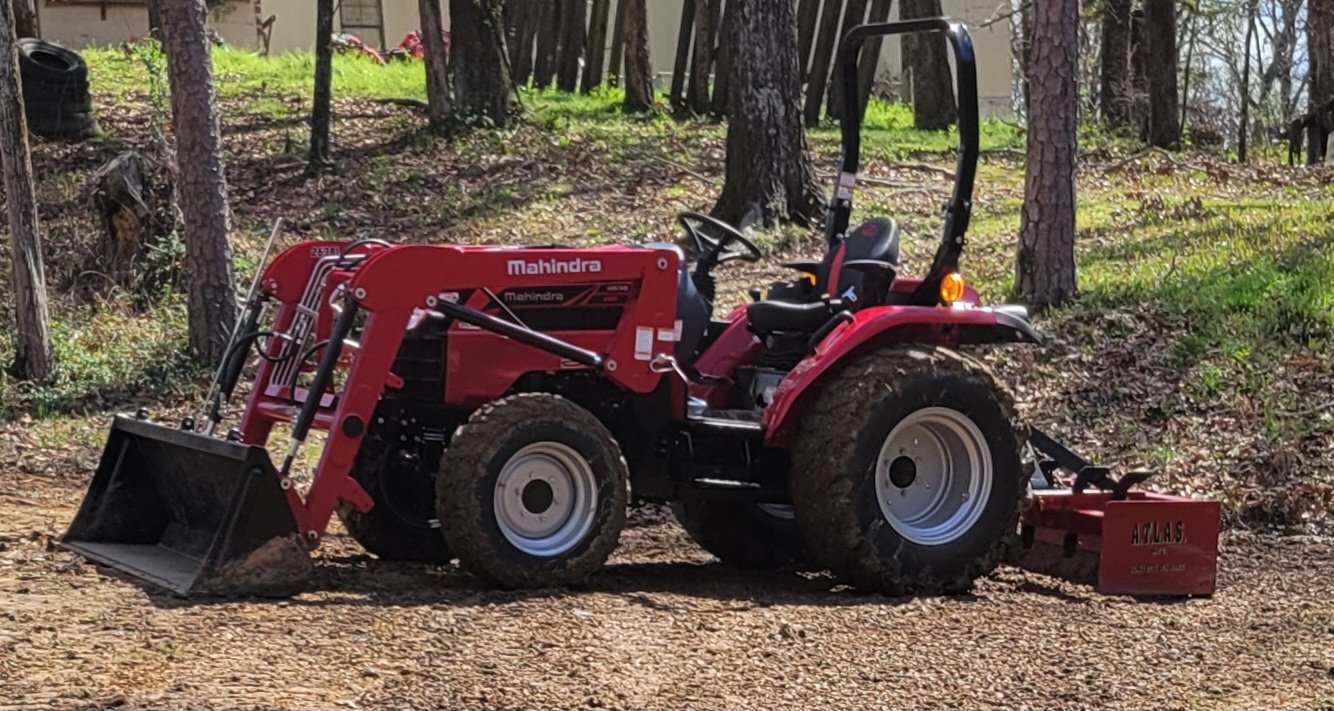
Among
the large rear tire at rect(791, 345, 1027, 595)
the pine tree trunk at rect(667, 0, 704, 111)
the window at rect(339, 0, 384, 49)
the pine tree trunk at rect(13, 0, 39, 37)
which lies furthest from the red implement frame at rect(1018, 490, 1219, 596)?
the window at rect(339, 0, 384, 49)

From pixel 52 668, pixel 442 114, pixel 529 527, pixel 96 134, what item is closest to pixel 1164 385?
pixel 529 527

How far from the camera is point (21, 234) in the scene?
1209 cm

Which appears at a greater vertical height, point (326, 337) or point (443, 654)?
point (326, 337)

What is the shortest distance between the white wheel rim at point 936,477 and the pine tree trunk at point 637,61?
15.5 metres

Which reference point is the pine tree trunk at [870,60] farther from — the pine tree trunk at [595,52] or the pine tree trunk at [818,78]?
the pine tree trunk at [595,52]

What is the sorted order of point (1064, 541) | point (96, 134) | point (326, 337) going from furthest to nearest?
point (96, 134) < point (1064, 541) < point (326, 337)

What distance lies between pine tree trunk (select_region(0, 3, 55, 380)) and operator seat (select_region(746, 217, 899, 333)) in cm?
630

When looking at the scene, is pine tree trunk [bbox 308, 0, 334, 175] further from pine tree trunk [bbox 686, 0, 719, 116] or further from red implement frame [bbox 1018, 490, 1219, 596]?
red implement frame [bbox 1018, 490, 1219, 596]

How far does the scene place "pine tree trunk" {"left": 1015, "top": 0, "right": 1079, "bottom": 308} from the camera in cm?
1198

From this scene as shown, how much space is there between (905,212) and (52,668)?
39.1 feet

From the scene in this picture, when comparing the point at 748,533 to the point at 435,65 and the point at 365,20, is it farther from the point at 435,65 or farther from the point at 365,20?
the point at 365,20

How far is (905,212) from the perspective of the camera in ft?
53.1

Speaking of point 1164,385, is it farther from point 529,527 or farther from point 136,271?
point 136,271

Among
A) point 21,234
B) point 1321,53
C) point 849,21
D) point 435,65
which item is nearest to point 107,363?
point 21,234
